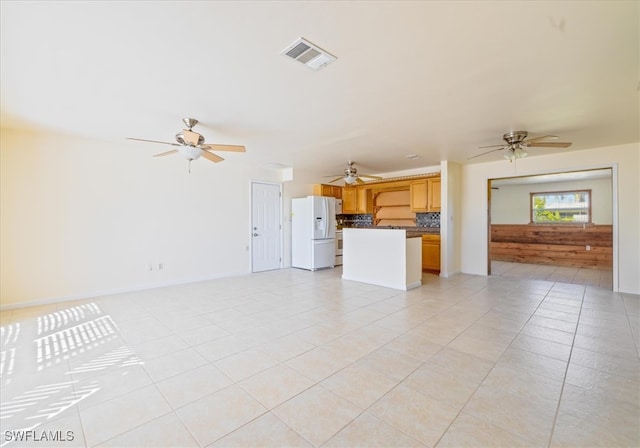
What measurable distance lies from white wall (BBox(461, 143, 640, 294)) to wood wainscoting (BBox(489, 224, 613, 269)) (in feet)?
2.20

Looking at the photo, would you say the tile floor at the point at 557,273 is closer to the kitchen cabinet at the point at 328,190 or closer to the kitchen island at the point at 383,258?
the kitchen island at the point at 383,258

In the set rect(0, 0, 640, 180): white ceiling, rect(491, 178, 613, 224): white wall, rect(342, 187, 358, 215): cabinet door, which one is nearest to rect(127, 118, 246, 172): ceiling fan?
rect(0, 0, 640, 180): white ceiling

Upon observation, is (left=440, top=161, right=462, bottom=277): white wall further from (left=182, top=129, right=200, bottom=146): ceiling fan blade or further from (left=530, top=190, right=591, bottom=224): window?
(left=182, top=129, right=200, bottom=146): ceiling fan blade

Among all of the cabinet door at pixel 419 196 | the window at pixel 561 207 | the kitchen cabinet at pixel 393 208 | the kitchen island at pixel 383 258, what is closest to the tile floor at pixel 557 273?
the window at pixel 561 207

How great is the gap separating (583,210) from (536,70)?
309 inches

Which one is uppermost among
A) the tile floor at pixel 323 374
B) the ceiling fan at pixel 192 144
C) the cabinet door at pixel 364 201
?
the ceiling fan at pixel 192 144

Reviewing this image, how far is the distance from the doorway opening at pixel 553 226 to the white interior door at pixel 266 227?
5020 millimetres

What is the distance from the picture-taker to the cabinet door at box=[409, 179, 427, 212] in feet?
22.8

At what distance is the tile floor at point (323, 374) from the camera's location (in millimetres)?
1688

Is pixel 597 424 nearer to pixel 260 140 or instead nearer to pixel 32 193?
pixel 260 140

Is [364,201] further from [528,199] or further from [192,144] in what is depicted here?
[192,144]

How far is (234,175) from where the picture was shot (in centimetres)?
640

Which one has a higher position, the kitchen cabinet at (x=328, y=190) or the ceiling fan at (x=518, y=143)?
the ceiling fan at (x=518, y=143)

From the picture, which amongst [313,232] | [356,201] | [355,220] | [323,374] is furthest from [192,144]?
[355,220]
